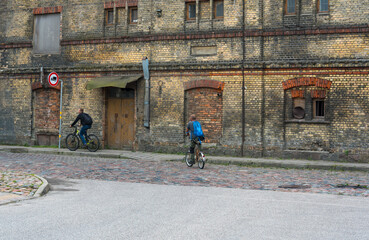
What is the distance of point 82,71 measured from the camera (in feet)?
62.1

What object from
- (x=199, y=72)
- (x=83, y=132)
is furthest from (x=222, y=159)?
(x=83, y=132)

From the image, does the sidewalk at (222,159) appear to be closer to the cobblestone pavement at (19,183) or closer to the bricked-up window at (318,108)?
the bricked-up window at (318,108)

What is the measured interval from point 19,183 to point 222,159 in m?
8.11

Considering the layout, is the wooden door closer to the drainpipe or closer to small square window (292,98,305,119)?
the drainpipe

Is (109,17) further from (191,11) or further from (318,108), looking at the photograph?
(318,108)

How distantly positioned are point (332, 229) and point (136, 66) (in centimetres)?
1378

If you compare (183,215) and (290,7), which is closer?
(183,215)

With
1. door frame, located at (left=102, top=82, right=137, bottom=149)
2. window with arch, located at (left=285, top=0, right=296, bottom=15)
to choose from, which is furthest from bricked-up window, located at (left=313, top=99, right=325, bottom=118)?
door frame, located at (left=102, top=82, right=137, bottom=149)

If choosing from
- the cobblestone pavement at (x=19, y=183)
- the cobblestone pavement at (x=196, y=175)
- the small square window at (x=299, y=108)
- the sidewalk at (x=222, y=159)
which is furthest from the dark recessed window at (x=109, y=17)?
the cobblestone pavement at (x=19, y=183)

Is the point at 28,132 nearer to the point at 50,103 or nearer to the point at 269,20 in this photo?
the point at 50,103

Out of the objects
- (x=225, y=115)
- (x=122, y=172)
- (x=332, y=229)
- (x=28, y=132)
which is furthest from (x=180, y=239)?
(x=28, y=132)

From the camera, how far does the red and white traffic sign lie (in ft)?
59.9

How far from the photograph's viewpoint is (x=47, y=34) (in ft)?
64.8

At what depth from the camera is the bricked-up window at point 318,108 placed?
16109 millimetres
